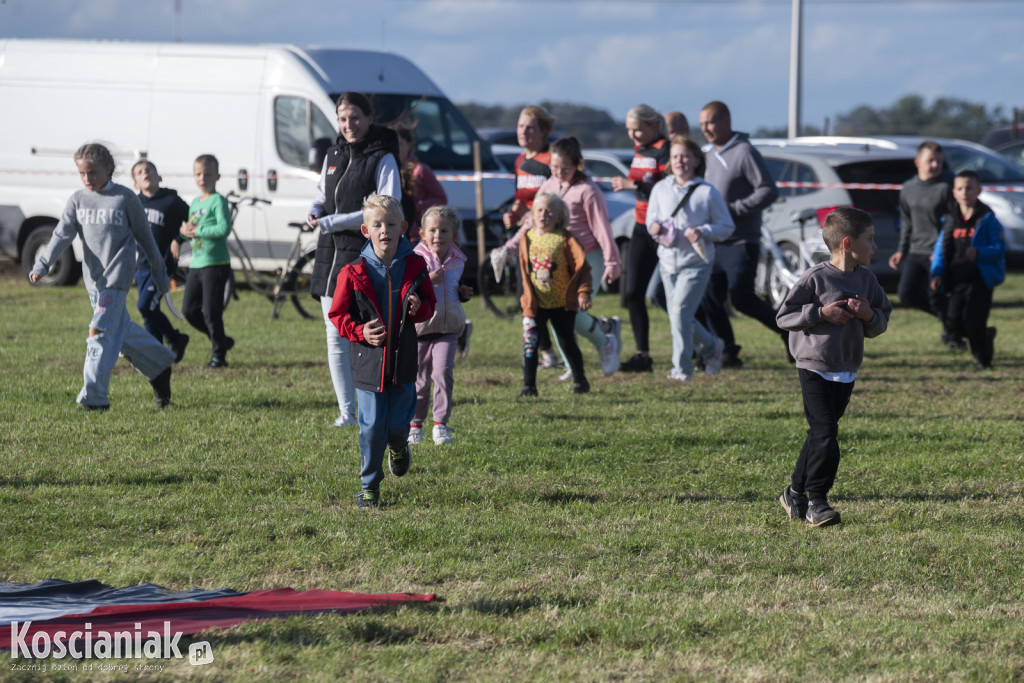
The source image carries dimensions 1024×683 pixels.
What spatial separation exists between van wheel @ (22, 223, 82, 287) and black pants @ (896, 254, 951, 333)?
406 inches

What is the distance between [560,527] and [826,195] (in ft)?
33.9

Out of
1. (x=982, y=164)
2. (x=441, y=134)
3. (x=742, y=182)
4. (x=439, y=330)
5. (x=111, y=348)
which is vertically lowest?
(x=111, y=348)

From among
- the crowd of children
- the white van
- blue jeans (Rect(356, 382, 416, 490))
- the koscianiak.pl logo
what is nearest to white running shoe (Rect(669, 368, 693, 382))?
the crowd of children

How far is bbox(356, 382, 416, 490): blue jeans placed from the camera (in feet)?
18.6

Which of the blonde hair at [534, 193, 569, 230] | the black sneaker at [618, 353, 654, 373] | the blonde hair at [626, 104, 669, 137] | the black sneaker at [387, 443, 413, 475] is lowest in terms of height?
the black sneaker at [387, 443, 413, 475]

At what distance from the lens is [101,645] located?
390cm

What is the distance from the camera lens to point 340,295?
560 cm

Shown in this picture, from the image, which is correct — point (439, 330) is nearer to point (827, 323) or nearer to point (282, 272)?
point (827, 323)

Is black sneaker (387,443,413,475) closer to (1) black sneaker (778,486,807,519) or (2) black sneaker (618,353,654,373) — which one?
(1) black sneaker (778,486,807,519)

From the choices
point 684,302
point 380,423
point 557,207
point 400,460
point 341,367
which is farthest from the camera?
point 684,302

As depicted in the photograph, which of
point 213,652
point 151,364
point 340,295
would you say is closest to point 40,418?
point 151,364

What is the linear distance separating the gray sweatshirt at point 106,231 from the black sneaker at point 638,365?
12.9ft

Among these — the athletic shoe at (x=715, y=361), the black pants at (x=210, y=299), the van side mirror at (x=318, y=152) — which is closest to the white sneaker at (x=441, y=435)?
the athletic shoe at (x=715, y=361)

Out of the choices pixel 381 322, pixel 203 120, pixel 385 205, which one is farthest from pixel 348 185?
pixel 203 120
